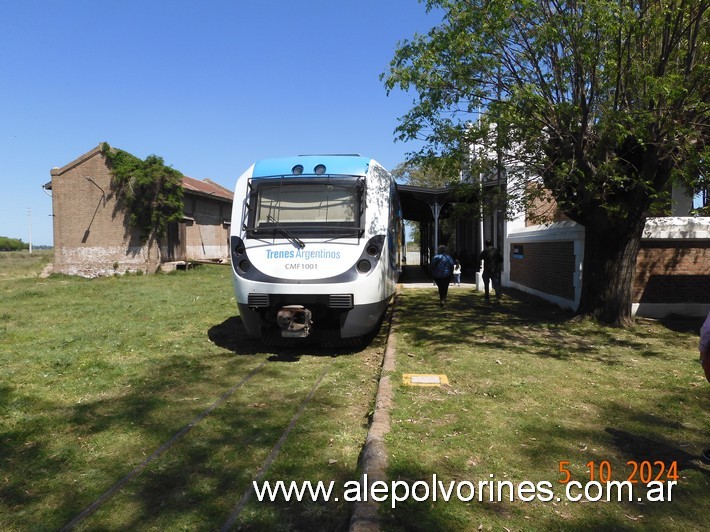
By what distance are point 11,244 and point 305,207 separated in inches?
4322

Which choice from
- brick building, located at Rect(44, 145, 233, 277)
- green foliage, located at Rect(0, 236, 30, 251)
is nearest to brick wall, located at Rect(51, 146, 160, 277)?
brick building, located at Rect(44, 145, 233, 277)

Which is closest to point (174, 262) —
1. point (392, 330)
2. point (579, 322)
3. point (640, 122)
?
point (392, 330)

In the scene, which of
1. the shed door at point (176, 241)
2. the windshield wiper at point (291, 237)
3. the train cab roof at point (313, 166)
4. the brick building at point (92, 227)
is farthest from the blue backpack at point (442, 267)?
the shed door at point (176, 241)

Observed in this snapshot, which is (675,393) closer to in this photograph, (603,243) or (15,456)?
(603,243)

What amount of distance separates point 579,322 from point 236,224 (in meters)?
6.65

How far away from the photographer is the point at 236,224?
767 centimetres

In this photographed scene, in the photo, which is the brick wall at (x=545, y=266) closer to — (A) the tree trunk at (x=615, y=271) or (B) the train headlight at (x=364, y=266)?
(A) the tree trunk at (x=615, y=271)

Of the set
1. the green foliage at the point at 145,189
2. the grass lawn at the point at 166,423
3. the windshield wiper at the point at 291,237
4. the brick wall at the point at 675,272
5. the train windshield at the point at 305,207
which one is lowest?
the grass lawn at the point at 166,423

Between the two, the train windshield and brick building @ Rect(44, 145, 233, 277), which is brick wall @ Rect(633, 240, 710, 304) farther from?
brick building @ Rect(44, 145, 233, 277)

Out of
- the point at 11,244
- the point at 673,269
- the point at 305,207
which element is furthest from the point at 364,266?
the point at 11,244

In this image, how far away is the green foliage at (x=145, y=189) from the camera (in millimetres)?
23750

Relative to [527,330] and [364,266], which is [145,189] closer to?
[364,266]

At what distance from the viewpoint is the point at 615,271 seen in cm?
937

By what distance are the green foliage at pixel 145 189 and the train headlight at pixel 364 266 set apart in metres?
19.5
